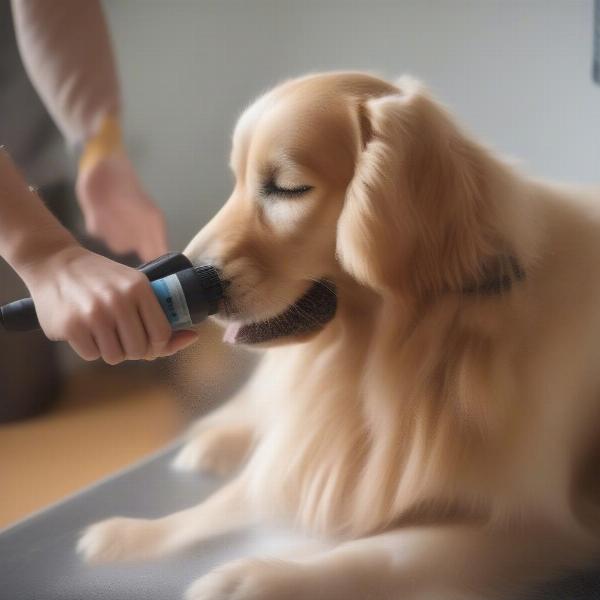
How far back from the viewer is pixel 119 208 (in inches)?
26.0

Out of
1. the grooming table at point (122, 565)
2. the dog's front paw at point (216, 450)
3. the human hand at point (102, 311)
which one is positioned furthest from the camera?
the dog's front paw at point (216, 450)

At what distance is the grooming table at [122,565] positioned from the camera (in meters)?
0.58

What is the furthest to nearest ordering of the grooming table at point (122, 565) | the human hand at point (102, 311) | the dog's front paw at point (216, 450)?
1. the dog's front paw at point (216, 450)
2. the grooming table at point (122, 565)
3. the human hand at point (102, 311)

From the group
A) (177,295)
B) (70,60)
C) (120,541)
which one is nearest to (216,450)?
(120,541)

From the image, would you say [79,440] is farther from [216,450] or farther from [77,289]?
[77,289]

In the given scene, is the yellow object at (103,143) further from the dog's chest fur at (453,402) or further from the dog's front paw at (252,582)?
the dog's front paw at (252,582)

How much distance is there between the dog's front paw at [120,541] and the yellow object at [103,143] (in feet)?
1.06

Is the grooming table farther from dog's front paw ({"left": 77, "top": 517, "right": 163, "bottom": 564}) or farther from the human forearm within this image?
the human forearm

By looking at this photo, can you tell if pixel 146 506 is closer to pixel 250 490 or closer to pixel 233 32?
pixel 250 490

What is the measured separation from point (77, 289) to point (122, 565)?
0.86 feet

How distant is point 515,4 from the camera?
2.32 feet

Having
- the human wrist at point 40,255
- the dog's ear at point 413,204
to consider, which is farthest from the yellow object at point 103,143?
the dog's ear at point 413,204

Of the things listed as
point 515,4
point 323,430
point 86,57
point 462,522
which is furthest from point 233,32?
point 462,522

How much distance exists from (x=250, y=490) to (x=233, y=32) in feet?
1.49
